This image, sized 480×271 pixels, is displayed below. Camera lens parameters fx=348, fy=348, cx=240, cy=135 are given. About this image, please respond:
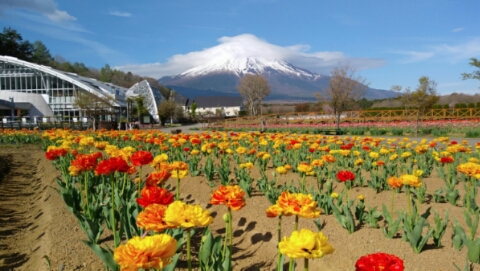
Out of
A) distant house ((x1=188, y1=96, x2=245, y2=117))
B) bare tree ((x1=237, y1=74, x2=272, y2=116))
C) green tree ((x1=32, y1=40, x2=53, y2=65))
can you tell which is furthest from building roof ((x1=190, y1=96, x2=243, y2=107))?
green tree ((x1=32, y1=40, x2=53, y2=65))

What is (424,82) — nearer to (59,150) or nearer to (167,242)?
(59,150)

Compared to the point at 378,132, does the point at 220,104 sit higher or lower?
higher

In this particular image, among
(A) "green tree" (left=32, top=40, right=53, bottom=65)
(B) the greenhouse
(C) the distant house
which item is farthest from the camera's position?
(C) the distant house

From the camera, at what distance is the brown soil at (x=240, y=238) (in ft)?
10.7

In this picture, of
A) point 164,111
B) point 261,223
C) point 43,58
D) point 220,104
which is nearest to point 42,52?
point 43,58

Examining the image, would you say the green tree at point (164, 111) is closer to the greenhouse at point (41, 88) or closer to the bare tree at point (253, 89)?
the greenhouse at point (41, 88)

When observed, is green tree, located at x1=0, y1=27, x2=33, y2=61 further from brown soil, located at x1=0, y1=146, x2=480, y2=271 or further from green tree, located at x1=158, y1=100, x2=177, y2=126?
brown soil, located at x1=0, y1=146, x2=480, y2=271

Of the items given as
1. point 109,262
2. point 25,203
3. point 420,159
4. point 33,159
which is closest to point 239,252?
point 109,262

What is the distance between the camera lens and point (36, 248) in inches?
157

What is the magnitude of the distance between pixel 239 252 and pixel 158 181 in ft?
4.42

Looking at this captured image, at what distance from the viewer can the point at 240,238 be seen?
4105mm

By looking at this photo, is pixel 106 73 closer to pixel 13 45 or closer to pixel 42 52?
pixel 42 52

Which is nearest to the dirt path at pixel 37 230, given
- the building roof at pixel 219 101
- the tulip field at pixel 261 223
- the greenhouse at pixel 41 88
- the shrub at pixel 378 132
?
the tulip field at pixel 261 223

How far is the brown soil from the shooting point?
3260 millimetres
